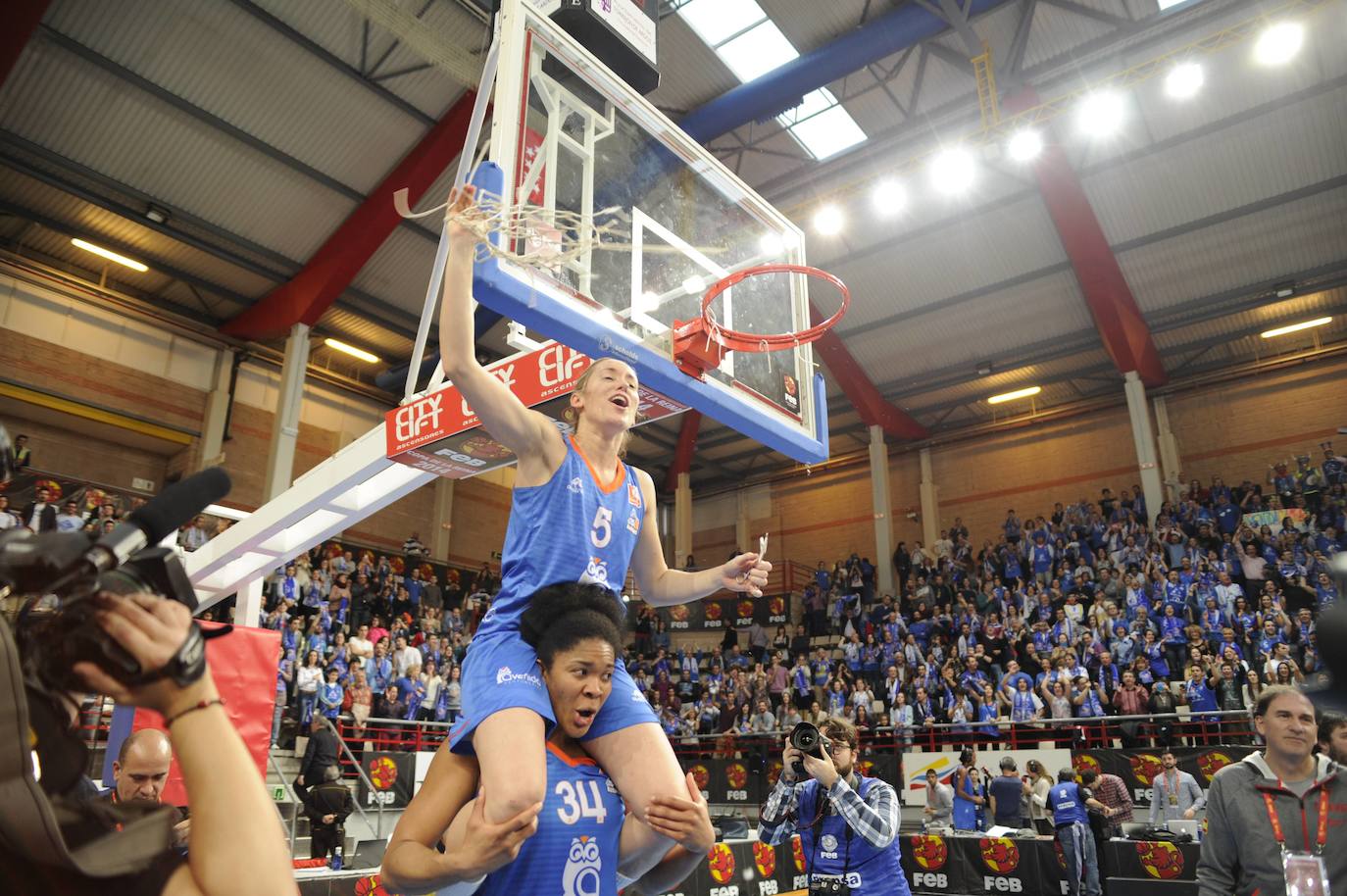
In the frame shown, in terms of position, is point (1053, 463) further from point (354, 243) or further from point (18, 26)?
point (18, 26)

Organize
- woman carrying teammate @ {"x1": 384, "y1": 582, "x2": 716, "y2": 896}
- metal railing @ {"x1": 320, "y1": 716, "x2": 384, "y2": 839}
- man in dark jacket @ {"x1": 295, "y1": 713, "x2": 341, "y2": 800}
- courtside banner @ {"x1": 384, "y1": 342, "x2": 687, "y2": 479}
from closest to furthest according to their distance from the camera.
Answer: woman carrying teammate @ {"x1": 384, "y1": 582, "x2": 716, "y2": 896} → courtside banner @ {"x1": 384, "y1": 342, "x2": 687, "y2": 479} → man in dark jacket @ {"x1": 295, "y1": 713, "x2": 341, "y2": 800} → metal railing @ {"x1": 320, "y1": 716, "x2": 384, "y2": 839}

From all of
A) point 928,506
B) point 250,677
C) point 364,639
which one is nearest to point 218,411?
point 364,639

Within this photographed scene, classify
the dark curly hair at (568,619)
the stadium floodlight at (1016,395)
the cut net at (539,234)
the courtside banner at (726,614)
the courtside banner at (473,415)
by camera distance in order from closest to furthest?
1. the dark curly hair at (568,619)
2. the cut net at (539,234)
3. the courtside banner at (473,415)
4. the stadium floodlight at (1016,395)
5. the courtside banner at (726,614)

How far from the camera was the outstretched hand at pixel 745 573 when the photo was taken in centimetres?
384

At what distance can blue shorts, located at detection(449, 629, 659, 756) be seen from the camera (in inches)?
110

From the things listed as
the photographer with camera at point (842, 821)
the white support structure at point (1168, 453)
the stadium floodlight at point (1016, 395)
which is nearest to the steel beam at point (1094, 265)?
the white support structure at point (1168, 453)

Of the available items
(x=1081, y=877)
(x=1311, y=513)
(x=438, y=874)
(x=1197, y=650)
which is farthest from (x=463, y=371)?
(x=1311, y=513)

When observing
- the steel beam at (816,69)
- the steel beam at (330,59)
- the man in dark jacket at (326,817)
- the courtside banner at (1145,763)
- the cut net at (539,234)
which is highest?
the steel beam at (330,59)

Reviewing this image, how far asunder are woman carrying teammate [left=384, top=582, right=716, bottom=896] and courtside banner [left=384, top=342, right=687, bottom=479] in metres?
3.20

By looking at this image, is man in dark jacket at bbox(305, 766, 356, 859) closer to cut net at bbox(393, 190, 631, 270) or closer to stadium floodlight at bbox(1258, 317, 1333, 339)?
cut net at bbox(393, 190, 631, 270)

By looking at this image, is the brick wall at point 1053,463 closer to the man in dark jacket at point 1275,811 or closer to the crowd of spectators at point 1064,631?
the crowd of spectators at point 1064,631

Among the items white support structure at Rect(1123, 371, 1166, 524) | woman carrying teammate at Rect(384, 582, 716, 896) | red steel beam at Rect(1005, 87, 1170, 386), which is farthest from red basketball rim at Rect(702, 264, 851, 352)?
white support structure at Rect(1123, 371, 1166, 524)

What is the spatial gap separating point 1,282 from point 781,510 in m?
22.0

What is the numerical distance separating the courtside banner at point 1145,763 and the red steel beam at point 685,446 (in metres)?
14.4
